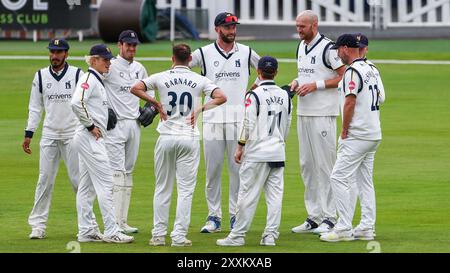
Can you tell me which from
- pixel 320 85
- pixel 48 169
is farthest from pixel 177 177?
pixel 320 85

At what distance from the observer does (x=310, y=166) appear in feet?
47.8

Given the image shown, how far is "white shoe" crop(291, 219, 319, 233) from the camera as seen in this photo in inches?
564

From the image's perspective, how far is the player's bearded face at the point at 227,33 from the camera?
1444 centimetres

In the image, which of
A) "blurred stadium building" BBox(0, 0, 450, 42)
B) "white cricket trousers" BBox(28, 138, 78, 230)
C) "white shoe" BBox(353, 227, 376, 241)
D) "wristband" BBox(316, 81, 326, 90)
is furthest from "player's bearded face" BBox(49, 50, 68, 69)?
"blurred stadium building" BBox(0, 0, 450, 42)

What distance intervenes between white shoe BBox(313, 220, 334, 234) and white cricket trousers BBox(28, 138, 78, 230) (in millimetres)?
2882

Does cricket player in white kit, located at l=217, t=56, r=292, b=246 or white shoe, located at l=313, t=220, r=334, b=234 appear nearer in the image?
cricket player in white kit, located at l=217, t=56, r=292, b=246

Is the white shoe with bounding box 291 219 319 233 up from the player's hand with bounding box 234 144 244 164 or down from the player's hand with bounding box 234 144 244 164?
down

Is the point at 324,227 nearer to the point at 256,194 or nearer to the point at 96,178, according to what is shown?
the point at 256,194

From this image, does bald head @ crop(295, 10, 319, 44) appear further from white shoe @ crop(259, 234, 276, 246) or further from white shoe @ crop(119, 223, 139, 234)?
white shoe @ crop(119, 223, 139, 234)

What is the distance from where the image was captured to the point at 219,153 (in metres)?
14.5

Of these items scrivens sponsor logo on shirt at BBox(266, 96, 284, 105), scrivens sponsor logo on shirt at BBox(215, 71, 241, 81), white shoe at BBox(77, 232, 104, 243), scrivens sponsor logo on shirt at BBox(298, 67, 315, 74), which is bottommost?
white shoe at BBox(77, 232, 104, 243)
